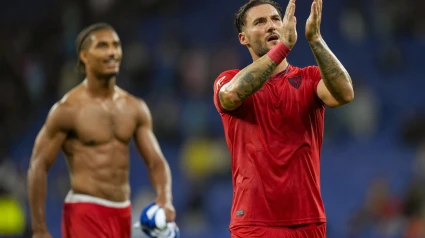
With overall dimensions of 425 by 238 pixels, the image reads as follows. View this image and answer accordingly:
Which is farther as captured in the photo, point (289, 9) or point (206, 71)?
point (206, 71)

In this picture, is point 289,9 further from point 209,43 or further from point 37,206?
point 209,43

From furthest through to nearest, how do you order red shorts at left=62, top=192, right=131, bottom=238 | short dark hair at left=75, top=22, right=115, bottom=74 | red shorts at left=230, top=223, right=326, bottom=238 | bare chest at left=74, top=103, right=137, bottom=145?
short dark hair at left=75, top=22, right=115, bottom=74 → bare chest at left=74, top=103, right=137, bottom=145 → red shorts at left=62, top=192, right=131, bottom=238 → red shorts at left=230, top=223, right=326, bottom=238

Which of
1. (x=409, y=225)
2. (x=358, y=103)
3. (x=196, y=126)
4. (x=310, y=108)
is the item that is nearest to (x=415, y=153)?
(x=358, y=103)

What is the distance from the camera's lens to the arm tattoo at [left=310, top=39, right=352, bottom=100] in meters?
4.90

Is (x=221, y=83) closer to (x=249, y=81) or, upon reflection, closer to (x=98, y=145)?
(x=249, y=81)

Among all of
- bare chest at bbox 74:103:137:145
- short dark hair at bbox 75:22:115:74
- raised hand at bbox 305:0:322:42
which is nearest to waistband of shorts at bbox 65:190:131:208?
bare chest at bbox 74:103:137:145

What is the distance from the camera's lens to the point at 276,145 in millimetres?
5082

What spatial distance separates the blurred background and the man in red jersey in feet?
21.1

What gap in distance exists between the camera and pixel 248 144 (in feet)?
16.8

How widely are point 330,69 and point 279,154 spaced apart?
0.54 metres

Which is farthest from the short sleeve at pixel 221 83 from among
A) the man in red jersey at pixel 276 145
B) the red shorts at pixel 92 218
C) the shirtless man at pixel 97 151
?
the red shorts at pixel 92 218

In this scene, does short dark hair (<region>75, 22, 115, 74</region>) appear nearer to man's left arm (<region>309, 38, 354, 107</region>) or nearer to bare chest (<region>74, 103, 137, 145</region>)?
bare chest (<region>74, 103, 137, 145</region>)

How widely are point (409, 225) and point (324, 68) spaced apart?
6884mm

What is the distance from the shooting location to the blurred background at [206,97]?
40.9 ft
